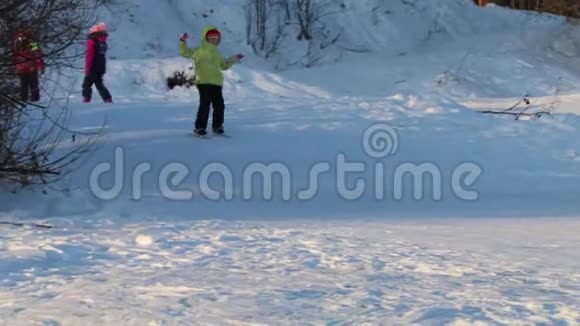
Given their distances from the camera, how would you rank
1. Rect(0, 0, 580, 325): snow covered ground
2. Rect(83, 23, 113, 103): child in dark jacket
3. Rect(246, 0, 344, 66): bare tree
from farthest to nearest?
Rect(246, 0, 344, 66): bare tree → Rect(83, 23, 113, 103): child in dark jacket → Rect(0, 0, 580, 325): snow covered ground

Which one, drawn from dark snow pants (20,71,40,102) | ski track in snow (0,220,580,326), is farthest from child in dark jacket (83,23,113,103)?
ski track in snow (0,220,580,326)

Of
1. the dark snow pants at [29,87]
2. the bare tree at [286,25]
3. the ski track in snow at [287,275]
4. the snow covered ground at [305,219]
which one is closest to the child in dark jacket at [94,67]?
the snow covered ground at [305,219]

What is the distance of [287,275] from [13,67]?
12.7 feet

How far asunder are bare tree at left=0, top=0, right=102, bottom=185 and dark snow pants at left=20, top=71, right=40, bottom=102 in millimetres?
112

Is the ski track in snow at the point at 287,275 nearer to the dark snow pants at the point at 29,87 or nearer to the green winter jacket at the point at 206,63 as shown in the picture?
the dark snow pants at the point at 29,87

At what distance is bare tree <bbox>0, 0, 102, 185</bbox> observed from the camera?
7.50 m

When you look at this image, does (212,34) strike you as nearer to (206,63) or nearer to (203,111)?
(206,63)

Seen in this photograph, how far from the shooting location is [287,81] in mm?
19297

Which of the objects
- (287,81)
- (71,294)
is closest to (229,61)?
(71,294)

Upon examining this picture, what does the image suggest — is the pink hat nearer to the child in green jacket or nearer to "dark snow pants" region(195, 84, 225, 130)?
the child in green jacket

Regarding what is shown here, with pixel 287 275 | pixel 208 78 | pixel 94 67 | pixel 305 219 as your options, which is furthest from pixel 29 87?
pixel 94 67

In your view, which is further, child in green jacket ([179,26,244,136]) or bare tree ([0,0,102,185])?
child in green jacket ([179,26,244,136])

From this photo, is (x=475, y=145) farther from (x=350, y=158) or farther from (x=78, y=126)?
(x=78, y=126)

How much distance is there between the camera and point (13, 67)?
773 centimetres
